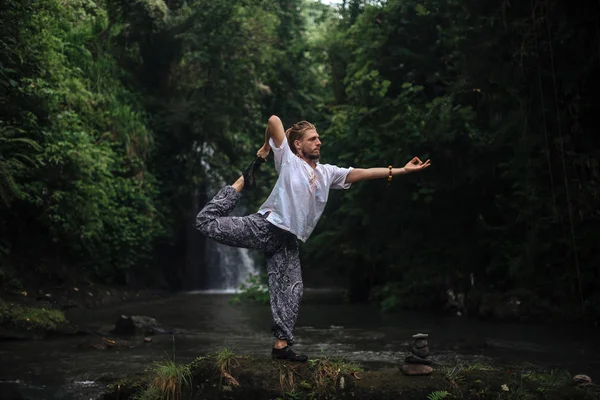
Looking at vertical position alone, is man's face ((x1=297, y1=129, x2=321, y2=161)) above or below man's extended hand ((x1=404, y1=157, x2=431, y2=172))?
above

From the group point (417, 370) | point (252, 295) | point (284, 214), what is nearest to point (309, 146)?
point (284, 214)

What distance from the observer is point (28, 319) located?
55.1 ft

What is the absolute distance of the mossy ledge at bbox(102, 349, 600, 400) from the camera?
7.53 meters

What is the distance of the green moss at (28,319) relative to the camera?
16.5 meters

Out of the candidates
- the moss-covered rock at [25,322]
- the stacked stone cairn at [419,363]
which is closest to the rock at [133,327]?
the moss-covered rock at [25,322]

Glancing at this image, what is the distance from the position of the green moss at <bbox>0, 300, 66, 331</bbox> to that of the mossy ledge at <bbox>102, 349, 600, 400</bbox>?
9326mm

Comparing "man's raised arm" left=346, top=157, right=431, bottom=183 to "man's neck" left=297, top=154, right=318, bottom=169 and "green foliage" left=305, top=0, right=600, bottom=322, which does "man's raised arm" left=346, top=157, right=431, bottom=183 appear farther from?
"green foliage" left=305, top=0, right=600, bottom=322

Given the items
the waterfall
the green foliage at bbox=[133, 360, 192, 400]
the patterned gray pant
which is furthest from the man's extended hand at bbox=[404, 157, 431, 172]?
the waterfall

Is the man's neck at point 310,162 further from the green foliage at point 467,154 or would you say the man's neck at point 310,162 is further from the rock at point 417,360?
the green foliage at point 467,154

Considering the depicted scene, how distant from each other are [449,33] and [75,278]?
14208 mm

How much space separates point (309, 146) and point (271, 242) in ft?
3.16

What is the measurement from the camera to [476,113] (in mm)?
21781

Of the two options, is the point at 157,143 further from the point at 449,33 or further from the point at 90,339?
the point at 90,339

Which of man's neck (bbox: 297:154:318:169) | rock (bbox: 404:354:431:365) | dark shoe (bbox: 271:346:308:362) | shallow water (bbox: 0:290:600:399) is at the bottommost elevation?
shallow water (bbox: 0:290:600:399)
